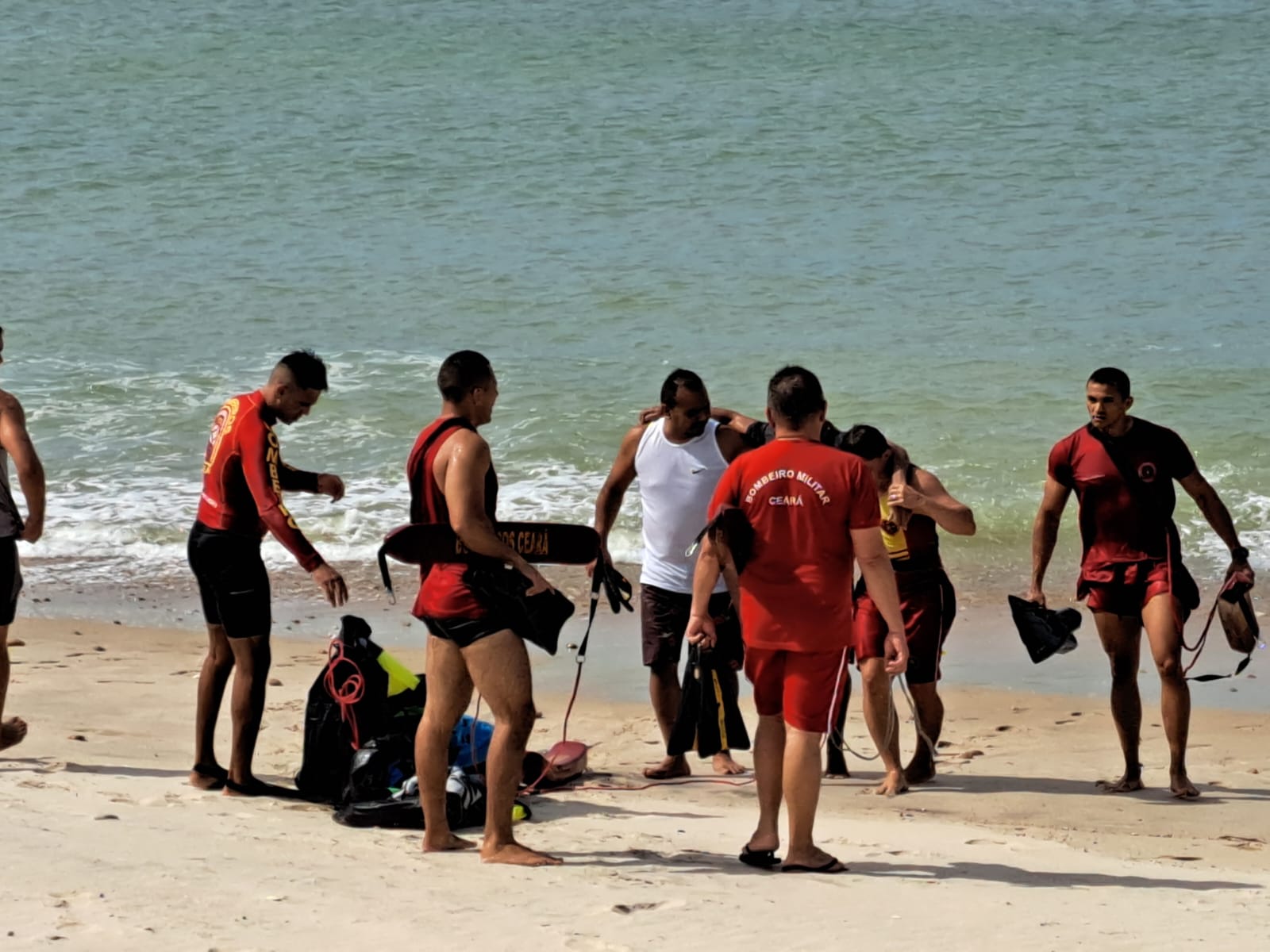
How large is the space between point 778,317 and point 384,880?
44.2 feet

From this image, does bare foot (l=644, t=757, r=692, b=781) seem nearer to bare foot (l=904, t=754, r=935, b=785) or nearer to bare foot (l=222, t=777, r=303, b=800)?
bare foot (l=904, t=754, r=935, b=785)

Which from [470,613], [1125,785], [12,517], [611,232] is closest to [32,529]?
[12,517]

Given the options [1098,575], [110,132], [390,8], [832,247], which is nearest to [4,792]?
[1098,575]

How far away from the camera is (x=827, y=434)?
672cm

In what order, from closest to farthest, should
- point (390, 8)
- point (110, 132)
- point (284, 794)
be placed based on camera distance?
point (284, 794) < point (110, 132) < point (390, 8)

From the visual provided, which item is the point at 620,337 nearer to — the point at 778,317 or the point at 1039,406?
the point at 778,317

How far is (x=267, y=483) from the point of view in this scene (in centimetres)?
591

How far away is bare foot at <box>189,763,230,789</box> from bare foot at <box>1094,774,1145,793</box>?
3.23m

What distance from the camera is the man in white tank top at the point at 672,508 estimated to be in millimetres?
6891

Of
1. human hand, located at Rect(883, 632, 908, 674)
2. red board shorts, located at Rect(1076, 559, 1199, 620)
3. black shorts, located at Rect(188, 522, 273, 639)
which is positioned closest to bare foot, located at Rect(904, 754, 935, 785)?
red board shorts, located at Rect(1076, 559, 1199, 620)

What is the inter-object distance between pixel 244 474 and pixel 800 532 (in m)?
2.02

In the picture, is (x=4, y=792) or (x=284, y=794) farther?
(x=284, y=794)

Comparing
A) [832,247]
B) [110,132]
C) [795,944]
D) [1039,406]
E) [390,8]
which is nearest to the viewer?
[795,944]

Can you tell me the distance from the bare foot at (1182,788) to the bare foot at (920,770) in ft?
2.91
